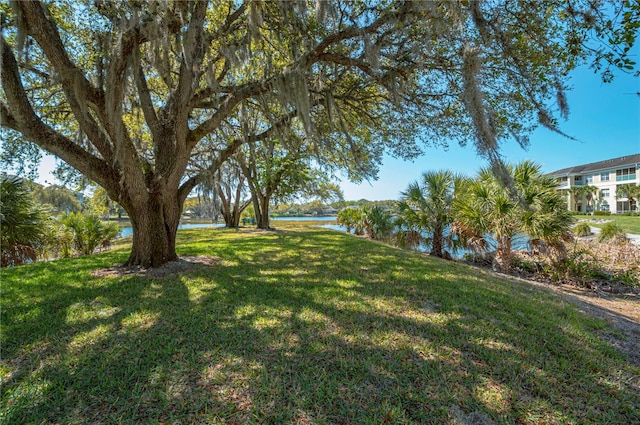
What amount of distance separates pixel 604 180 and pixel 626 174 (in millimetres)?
3496

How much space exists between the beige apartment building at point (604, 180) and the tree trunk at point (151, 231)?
34.9m

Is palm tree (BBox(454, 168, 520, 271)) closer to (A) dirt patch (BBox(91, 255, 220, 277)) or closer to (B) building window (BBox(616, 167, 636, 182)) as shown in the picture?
(A) dirt patch (BBox(91, 255, 220, 277))

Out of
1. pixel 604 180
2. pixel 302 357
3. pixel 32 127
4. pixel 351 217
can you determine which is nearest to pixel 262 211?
pixel 351 217

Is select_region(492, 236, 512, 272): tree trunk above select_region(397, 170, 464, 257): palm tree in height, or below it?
below

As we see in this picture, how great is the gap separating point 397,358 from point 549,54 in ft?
16.6

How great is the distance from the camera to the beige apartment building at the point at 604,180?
91.5 feet

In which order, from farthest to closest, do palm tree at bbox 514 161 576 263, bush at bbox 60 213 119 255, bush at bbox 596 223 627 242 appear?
1. bush at bbox 596 223 627 242
2. bush at bbox 60 213 119 255
3. palm tree at bbox 514 161 576 263

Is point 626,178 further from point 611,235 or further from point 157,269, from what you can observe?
point 157,269

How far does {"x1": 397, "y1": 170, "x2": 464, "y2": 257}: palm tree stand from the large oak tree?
265 centimetres

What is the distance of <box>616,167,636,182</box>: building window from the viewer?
27094mm

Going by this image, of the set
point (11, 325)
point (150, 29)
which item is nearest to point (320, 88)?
point (150, 29)

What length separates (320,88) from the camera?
210 inches

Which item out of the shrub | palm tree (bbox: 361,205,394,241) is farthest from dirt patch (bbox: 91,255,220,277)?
palm tree (bbox: 361,205,394,241)

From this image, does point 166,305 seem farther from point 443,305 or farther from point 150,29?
point 150,29
